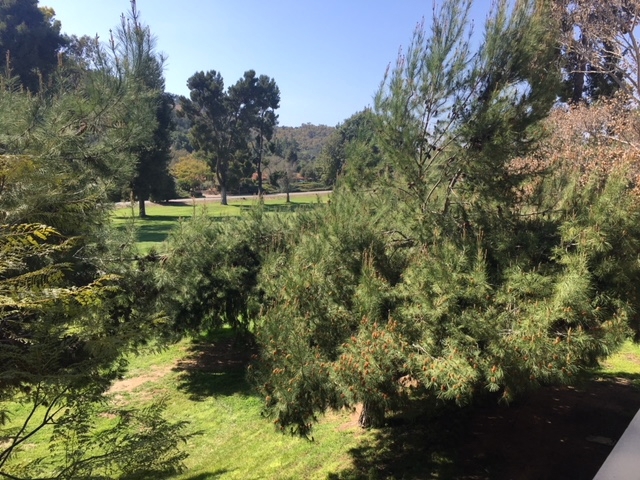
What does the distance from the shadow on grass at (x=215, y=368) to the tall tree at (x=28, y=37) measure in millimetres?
23783

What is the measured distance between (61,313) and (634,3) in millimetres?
16629

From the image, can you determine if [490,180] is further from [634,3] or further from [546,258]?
[634,3]

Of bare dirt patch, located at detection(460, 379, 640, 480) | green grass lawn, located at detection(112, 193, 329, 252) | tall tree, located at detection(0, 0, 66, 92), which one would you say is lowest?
bare dirt patch, located at detection(460, 379, 640, 480)

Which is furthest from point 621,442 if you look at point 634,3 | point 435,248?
point 634,3

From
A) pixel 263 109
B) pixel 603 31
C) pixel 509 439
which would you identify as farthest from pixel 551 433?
pixel 263 109

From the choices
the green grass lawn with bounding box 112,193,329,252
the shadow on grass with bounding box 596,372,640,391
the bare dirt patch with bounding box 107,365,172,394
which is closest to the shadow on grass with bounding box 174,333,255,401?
the bare dirt patch with bounding box 107,365,172,394

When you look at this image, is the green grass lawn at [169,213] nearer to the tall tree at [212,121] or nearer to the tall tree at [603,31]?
the tall tree at [212,121]

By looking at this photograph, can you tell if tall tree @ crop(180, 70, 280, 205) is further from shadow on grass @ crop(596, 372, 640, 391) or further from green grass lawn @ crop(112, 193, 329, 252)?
shadow on grass @ crop(596, 372, 640, 391)

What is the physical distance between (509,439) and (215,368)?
7.17m

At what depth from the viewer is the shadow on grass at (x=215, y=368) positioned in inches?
384

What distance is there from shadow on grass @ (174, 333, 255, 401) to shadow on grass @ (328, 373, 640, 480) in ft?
12.0

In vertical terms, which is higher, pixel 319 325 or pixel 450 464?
pixel 319 325

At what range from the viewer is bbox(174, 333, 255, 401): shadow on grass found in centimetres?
975

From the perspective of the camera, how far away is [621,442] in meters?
1.38
